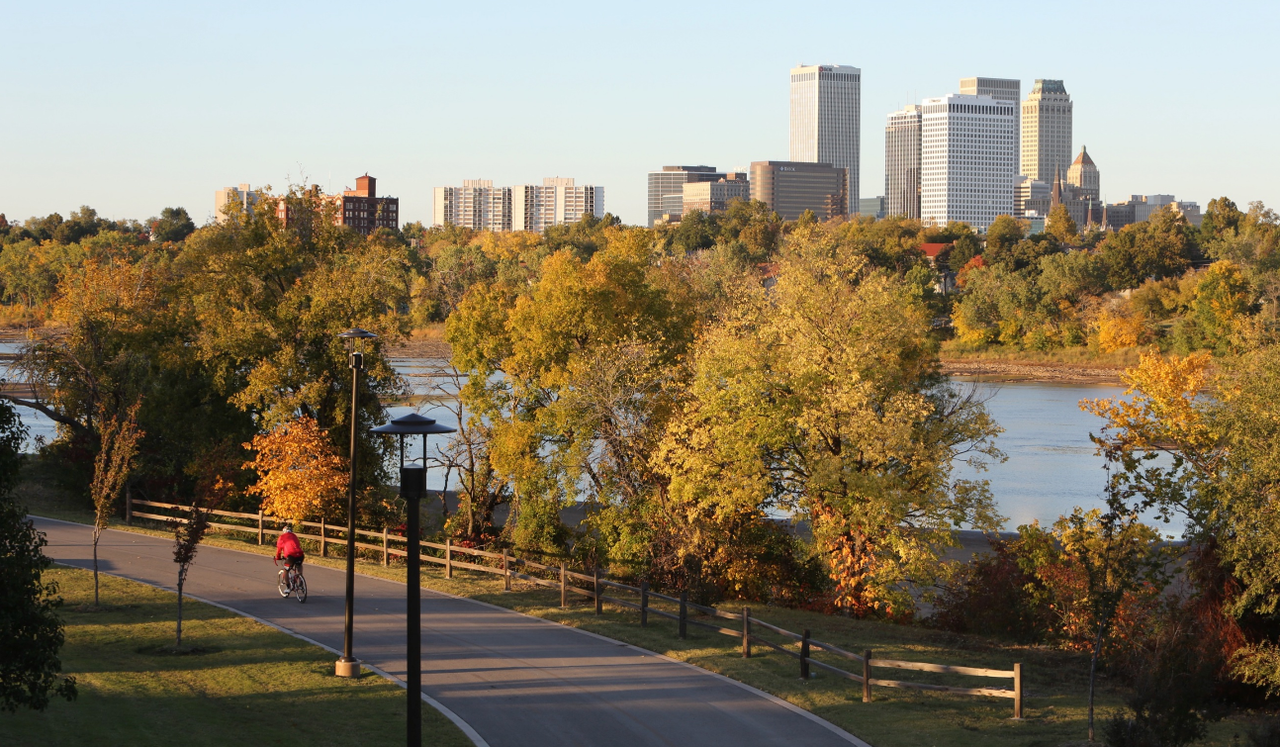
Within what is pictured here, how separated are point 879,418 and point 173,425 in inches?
902

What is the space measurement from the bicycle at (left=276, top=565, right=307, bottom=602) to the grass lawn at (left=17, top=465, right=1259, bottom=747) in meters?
3.18

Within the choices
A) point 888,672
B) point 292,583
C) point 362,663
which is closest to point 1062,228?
point 888,672

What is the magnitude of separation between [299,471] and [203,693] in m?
15.5

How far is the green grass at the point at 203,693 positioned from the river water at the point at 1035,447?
1442 centimetres

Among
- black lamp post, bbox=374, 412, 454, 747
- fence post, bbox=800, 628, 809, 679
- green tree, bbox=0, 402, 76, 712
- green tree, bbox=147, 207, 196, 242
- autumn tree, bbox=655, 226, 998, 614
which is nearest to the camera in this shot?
black lamp post, bbox=374, 412, 454, 747

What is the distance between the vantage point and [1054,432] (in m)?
72.6

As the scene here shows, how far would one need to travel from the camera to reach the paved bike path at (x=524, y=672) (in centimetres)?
1563

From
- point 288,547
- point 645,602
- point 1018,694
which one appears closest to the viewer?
point 1018,694

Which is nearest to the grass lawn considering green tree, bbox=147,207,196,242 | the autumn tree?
the autumn tree

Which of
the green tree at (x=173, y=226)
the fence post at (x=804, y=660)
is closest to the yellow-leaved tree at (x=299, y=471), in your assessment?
the fence post at (x=804, y=660)

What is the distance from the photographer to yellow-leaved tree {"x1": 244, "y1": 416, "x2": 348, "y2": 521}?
3133cm

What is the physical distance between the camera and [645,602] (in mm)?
22250

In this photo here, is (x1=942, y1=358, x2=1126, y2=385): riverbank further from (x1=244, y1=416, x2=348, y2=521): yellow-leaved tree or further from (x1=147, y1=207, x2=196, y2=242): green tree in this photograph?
(x1=147, y1=207, x2=196, y2=242): green tree

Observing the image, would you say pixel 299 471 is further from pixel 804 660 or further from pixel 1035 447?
pixel 1035 447
